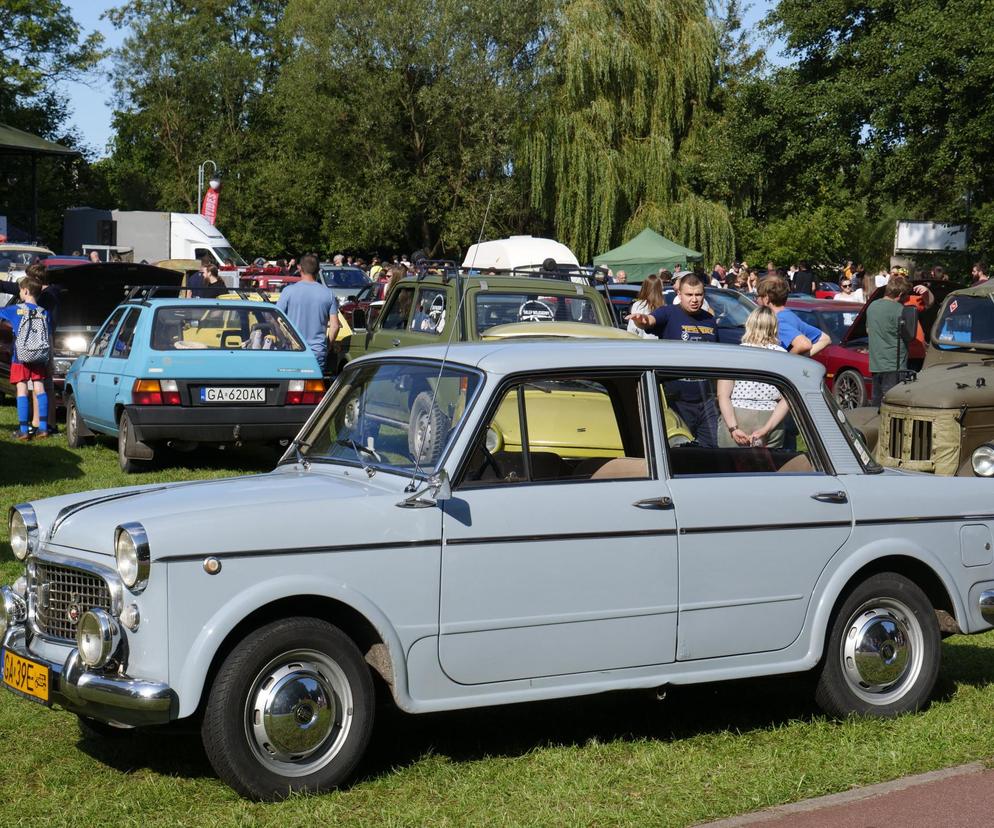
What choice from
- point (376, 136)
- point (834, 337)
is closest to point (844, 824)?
point (834, 337)

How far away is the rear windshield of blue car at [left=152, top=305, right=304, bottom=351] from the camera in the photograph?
521 inches

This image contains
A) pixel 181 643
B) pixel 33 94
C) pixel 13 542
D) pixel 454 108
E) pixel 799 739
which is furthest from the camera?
pixel 33 94

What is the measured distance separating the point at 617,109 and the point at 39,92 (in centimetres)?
3274

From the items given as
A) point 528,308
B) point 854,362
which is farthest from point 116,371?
point 854,362

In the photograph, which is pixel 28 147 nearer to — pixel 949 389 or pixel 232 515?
pixel 949 389

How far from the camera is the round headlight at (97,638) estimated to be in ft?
16.2

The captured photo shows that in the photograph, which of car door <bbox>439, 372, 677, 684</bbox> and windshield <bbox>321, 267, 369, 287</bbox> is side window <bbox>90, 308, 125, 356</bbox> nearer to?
car door <bbox>439, 372, 677, 684</bbox>

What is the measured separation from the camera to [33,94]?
62.8 meters

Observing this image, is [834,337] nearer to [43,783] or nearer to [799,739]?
[799,739]

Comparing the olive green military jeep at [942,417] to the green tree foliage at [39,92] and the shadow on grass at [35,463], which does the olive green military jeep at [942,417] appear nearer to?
the shadow on grass at [35,463]

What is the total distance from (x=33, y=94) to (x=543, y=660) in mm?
62806

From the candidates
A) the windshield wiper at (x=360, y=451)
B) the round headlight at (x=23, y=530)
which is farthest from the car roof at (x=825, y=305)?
the round headlight at (x=23, y=530)

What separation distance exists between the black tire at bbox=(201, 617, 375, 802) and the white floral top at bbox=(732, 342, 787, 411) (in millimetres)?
2092

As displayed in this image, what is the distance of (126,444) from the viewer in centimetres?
1307
